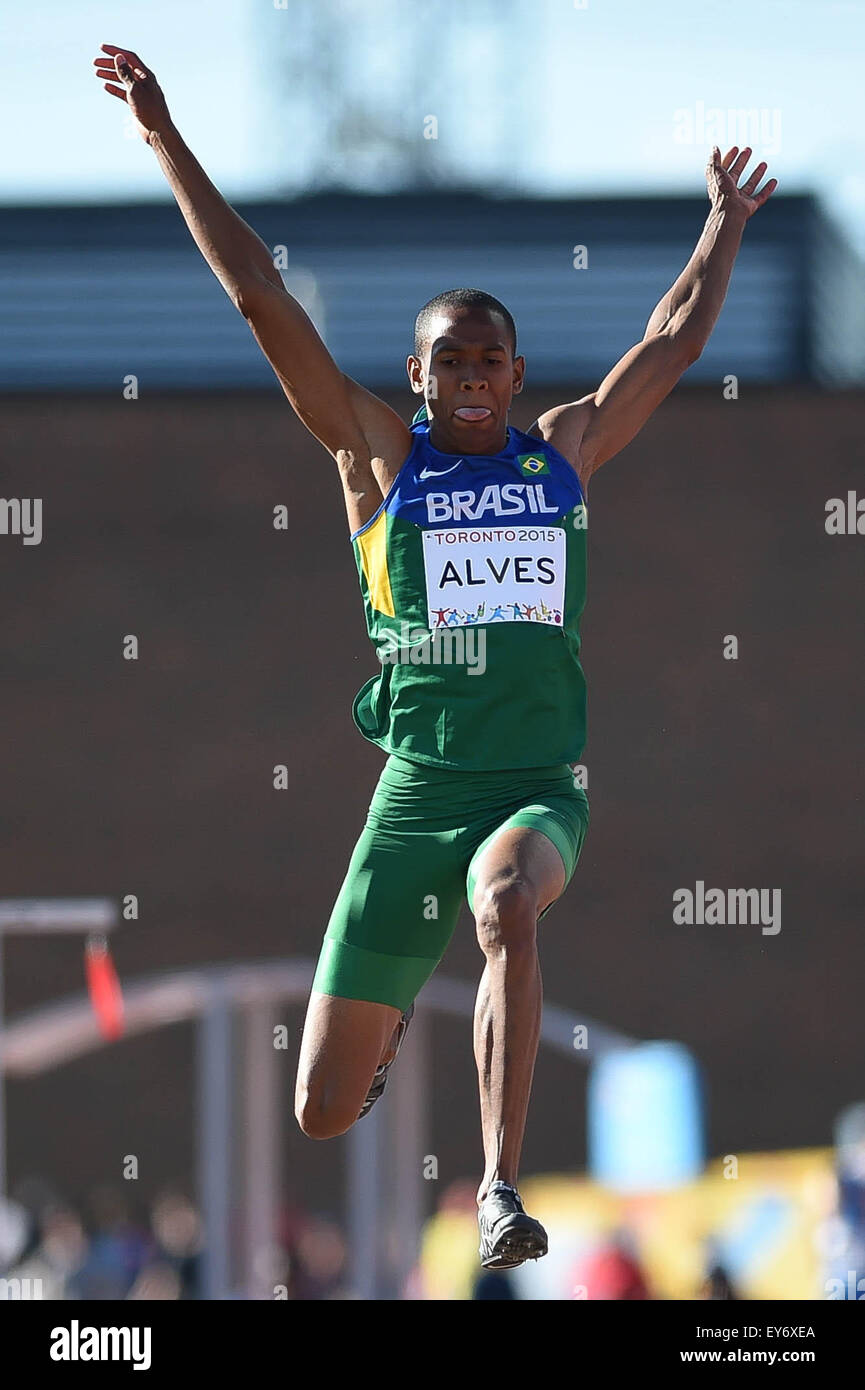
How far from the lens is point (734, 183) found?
6.81 meters

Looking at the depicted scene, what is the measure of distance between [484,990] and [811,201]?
12.7 meters

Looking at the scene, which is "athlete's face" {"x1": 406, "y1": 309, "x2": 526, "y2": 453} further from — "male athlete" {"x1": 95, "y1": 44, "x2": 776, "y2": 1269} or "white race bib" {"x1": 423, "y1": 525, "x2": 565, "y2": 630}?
"white race bib" {"x1": 423, "y1": 525, "x2": 565, "y2": 630}

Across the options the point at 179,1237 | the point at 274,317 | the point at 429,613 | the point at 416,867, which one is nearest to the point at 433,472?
the point at 429,613

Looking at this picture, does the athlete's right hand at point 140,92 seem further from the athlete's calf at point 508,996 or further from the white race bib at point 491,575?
the athlete's calf at point 508,996

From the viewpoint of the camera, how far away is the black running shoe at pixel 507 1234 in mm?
5199

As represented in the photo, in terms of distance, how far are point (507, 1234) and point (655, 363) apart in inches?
104

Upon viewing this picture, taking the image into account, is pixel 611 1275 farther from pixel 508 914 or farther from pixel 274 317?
pixel 274 317

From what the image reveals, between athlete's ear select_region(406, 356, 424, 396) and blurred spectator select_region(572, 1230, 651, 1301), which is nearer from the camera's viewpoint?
athlete's ear select_region(406, 356, 424, 396)

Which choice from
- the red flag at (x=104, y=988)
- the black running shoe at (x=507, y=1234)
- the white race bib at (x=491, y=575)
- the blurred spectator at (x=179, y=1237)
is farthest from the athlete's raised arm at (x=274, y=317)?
the red flag at (x=104, y=988)

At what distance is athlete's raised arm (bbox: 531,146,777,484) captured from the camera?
21.2ft

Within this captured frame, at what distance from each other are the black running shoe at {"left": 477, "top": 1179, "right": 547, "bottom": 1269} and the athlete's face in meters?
2.12

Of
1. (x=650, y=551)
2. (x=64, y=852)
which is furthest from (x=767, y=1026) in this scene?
(x=64, y=852)

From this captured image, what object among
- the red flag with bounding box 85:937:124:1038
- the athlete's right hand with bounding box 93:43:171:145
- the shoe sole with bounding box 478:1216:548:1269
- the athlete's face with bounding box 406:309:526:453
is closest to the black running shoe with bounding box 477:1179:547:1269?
the shoe sole with bounding box 478:1216:548:1269
